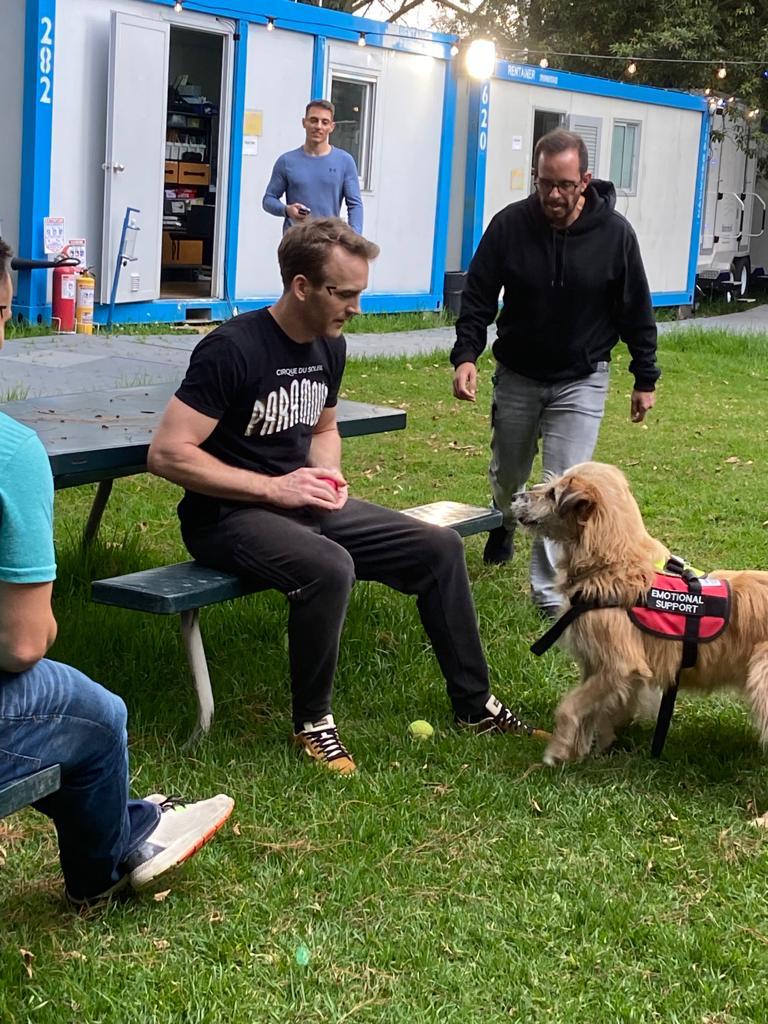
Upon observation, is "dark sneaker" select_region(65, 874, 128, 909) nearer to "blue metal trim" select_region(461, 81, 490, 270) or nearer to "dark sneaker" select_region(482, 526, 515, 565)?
"dark sneaker" select_region(482, 526, 515, 565)

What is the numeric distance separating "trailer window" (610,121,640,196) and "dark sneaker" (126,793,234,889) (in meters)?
15.9

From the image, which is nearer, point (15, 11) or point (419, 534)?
point (419, 534)

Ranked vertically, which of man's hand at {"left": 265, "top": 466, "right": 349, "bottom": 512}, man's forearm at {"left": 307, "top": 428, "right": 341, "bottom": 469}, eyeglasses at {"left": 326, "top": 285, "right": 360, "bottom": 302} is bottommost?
man's hand at {"left": 265, "top": 466, "right": 349, "bottom": 512}

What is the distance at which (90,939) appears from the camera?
3102 millimetres

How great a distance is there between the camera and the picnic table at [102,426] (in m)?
4.20

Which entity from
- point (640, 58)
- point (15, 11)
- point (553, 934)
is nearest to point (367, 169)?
point (15, 11)

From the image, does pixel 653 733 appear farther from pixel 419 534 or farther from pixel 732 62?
pixel 732 62

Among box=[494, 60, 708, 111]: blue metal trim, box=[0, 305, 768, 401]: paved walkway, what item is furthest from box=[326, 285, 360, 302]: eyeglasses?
box=[494, 60, 708, 111]: blue metal trim

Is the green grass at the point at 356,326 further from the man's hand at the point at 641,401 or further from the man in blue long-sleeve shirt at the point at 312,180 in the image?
the man's hand at the point at 641,401

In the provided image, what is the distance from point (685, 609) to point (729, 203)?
19.2 metres

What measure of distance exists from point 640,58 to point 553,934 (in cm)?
2181

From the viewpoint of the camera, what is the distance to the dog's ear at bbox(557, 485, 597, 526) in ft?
13.7

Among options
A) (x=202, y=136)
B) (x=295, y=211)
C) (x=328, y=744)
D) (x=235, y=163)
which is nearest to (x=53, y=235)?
(x=235, y=163)

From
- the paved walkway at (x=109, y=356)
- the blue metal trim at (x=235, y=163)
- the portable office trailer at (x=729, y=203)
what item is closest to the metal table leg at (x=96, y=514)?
the paved walkway at (x=109, y=356)
